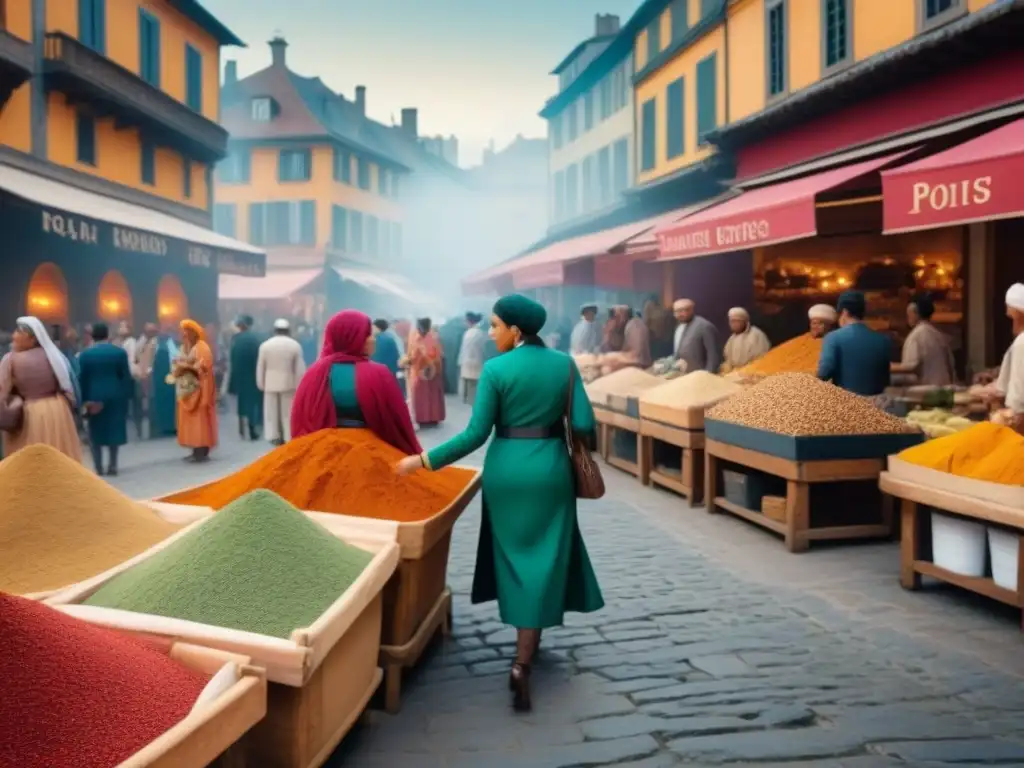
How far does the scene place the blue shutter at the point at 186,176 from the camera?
1017 inches

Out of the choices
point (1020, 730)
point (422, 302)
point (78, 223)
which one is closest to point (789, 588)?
point (1020, 730)

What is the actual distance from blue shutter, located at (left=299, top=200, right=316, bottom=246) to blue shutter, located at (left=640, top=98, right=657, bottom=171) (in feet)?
77.0

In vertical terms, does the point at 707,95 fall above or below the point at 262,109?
below

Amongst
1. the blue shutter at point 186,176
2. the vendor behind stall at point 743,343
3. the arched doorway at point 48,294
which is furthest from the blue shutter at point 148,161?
the vendor behind stall at point 743,343

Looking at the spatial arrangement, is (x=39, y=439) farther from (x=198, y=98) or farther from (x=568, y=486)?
(x=198, y=98)

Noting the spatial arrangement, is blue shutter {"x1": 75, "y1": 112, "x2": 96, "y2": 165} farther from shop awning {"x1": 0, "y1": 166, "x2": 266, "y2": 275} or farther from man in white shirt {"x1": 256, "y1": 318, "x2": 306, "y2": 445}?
man in white shirt {"x1": 256, "y1": 318, "x2": 306, "y2": 445}

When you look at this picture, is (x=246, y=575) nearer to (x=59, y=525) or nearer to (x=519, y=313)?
(x=59, y=525)

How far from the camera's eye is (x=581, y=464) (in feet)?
15.8

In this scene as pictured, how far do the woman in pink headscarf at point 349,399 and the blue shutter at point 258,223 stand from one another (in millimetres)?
40567

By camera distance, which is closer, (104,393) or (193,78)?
(104,393)

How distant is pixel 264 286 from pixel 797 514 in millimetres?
34175

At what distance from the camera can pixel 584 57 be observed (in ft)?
119

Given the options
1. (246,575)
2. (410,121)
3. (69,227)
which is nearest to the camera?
(246,575)

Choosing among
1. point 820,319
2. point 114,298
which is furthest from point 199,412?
point 114,298
